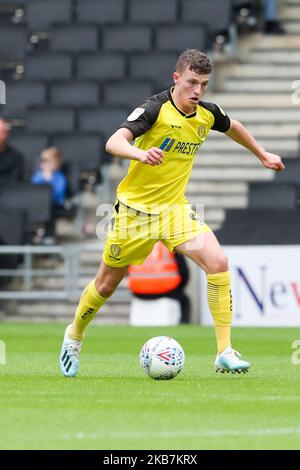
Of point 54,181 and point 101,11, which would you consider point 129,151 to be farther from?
point 101,11

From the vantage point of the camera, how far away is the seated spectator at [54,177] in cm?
2045

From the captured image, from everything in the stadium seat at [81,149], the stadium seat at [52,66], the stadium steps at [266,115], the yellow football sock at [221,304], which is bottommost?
the yellow football sock at [221,304]

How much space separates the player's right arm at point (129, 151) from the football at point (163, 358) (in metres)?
1.38

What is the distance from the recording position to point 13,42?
2431 centimetres

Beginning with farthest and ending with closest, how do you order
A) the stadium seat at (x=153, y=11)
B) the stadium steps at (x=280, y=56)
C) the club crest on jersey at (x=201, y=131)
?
the stadium seat at (x=153, y=11) < the stadium steps at (x=280, y=56) < the club crest on jersey at (x=201, y=131)

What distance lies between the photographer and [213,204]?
21.6 m

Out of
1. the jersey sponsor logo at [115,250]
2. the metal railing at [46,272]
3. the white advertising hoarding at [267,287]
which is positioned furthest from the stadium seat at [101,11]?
the jersey sponsor logo at [115,250]

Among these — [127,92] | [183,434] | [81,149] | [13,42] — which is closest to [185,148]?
[183,434]

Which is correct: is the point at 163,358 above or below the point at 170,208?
below

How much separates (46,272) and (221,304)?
969 centimetres

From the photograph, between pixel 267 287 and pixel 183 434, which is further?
pixel 267 287

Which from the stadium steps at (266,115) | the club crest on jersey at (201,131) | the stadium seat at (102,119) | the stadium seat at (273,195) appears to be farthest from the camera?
the stadium steps at (266,115)

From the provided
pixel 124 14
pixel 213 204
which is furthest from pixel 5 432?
pixel 124 14

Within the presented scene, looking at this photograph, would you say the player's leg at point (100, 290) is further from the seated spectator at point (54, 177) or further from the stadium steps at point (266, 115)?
the stadium steps at point (266, 115)
